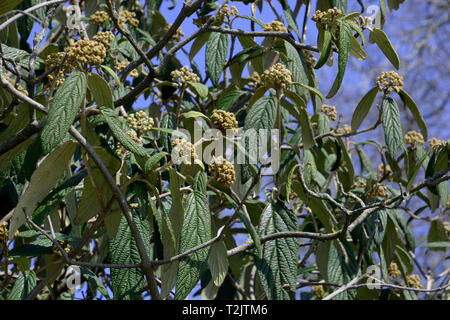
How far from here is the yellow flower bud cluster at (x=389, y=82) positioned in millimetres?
1679

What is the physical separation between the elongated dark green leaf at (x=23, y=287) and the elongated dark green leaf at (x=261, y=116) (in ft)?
1.93

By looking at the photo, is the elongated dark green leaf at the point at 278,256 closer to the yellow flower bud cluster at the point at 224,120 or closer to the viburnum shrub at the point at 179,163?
the viburnum shrub at the point at 179,163

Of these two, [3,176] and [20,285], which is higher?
[3,176]

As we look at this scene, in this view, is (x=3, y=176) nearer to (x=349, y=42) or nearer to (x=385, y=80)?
(x=349, y=42)

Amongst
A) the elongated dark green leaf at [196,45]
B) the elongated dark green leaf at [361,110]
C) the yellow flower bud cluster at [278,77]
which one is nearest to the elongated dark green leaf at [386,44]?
the elongated dark green leaf at [361,110]

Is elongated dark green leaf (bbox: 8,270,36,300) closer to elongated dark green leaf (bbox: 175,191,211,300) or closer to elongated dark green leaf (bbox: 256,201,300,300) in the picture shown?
elongated dark green leaf (bbox: 175,191,211,300)

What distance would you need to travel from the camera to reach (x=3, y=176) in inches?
56.2

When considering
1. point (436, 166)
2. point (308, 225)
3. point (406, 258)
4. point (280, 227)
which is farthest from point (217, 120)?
point (406, 258)

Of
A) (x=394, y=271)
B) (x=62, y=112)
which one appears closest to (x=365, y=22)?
(x=62, y=112)

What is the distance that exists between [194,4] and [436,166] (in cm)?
77

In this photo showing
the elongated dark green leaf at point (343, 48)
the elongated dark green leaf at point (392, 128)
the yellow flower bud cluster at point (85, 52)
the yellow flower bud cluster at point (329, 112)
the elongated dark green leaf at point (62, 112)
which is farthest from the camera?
the yellow flower bud cluster at point (329, 112)

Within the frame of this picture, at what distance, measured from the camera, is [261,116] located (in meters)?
1.46

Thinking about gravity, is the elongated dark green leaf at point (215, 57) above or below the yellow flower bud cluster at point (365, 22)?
above

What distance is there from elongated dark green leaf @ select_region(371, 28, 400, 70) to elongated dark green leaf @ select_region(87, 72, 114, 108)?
0.70m
